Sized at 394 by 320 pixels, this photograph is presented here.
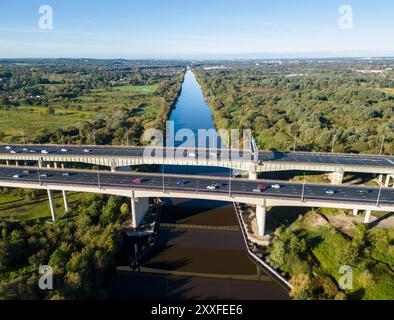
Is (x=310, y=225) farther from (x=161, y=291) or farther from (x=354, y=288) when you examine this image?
(x=161, y=291)

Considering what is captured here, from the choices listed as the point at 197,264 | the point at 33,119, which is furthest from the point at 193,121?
the point at 197,264

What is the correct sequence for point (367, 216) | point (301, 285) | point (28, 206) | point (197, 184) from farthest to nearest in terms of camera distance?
1. point (28, 206)
2. point (197, 184)
3. point (367, 216)
4. point (301, 285)

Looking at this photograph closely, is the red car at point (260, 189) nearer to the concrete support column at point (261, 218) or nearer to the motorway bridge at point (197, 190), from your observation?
the motorway bridge at point (197, 190)

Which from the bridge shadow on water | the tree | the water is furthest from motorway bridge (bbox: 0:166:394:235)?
the water

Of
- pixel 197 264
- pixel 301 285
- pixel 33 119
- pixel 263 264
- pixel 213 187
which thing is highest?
pixel 33 119

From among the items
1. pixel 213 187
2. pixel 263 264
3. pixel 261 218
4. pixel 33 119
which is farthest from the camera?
pixel 33 119

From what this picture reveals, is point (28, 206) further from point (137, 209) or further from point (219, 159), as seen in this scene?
point (219, 159)

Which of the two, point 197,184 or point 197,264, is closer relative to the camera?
point 197,264
